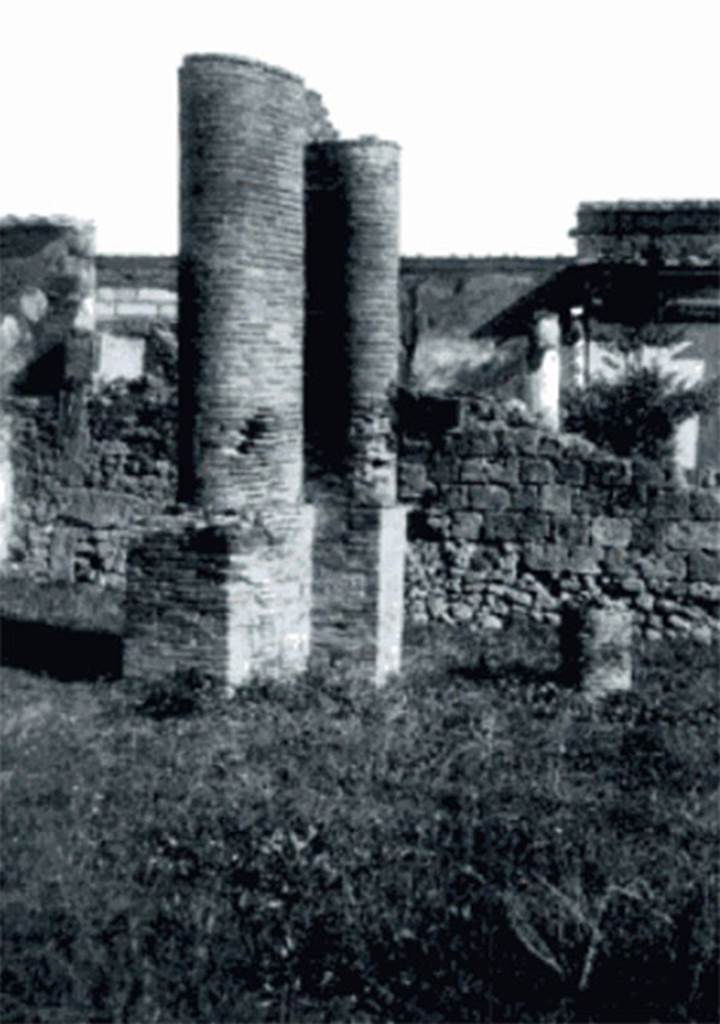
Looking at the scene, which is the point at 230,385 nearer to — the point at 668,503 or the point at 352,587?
the point at 352,587

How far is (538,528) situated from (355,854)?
7.14 m

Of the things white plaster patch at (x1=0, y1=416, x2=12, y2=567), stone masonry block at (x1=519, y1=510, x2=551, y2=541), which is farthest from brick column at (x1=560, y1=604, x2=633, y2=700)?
white plaster patch at (x1=0, y1=416, x2=12, y2=567)

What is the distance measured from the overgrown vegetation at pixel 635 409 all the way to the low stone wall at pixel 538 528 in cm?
562

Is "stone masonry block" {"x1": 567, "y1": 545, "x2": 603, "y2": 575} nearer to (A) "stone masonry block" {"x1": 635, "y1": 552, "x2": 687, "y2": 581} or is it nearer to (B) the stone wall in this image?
(A) "stone masonry block" {"x1": 635, "y1": 552, "x2": 687, "y2": 581}

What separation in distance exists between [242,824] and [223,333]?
148 inches

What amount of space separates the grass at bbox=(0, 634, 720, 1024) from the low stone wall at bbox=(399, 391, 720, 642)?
9.42ft

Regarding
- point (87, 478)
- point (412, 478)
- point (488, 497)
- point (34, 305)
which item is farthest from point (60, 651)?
point (34, 305)

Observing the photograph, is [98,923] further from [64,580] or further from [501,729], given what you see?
[64,580]

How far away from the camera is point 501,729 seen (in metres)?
9.73

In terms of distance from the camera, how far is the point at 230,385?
1018 centimetres

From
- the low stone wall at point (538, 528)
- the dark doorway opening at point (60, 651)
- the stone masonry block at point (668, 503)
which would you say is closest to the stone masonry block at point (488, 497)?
the low stone wall at point (538, 528)

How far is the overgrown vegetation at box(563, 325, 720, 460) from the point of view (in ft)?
66.6

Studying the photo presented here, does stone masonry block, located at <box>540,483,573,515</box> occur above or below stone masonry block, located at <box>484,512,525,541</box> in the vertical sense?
above

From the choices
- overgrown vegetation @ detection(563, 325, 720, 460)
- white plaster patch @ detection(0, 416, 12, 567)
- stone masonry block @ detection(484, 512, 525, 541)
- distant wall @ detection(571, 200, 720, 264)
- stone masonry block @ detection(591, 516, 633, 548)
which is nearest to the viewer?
stone masonry block @ detection(591, 516, 633, 548)
